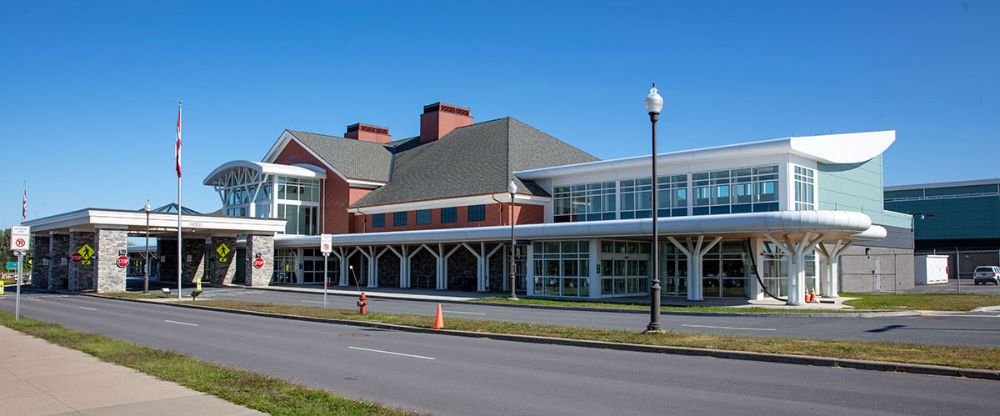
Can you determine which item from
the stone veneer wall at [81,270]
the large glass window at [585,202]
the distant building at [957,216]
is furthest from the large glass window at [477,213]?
the distant building at [957,216]

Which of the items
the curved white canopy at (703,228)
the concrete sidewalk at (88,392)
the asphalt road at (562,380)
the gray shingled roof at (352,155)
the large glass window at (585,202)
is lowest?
the asphalt road at (562,380)

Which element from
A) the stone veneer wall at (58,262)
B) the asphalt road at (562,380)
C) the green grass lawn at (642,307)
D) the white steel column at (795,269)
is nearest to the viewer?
the asphalt road at (562,380)

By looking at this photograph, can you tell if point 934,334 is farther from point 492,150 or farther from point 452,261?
point 492,150

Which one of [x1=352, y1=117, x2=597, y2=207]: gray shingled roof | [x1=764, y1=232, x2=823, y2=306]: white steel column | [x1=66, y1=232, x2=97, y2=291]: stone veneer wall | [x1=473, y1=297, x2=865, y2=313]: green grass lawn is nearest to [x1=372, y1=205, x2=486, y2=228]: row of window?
[x1=352, y1=117, x2=597, y2=207]: gray shingled roof

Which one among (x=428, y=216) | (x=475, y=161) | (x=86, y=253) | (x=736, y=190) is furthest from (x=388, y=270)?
(x=736, y=190)

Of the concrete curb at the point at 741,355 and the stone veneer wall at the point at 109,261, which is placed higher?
the stone veneer wall at the point at 109,261

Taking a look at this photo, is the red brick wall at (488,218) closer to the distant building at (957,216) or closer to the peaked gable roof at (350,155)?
the peaked gable roof at (350,155)

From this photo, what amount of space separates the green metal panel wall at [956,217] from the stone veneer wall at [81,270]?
236 feet

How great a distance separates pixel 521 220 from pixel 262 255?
1939 cm

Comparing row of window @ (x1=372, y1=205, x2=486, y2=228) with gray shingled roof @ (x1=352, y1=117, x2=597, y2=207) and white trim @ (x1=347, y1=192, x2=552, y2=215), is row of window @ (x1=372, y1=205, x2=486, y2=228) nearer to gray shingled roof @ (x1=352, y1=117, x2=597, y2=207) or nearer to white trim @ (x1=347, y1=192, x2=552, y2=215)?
white trim @ (x1=347, y1=192, x2=552, y2=215)

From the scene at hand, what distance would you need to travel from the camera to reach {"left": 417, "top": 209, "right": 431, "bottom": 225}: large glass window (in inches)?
1964

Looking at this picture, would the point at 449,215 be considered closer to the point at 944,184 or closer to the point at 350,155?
the point at 350,155

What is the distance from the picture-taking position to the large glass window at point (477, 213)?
152 feet

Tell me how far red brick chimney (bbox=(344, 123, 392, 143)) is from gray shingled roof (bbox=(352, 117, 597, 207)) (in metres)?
10.6
